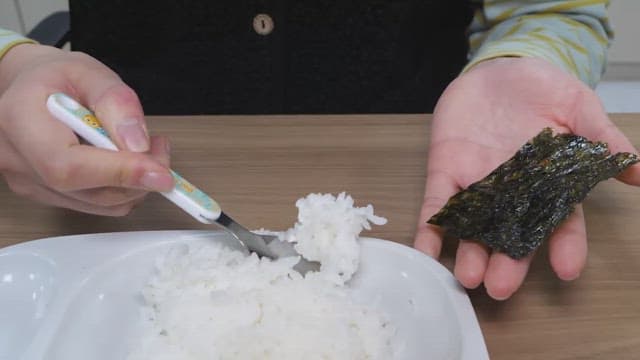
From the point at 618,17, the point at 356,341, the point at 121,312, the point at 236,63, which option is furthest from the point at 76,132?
the point at 618,17

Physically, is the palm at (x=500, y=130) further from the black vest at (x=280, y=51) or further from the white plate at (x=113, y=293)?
the black vest at (x=280, y=51)

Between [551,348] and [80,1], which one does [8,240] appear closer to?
[80,1]

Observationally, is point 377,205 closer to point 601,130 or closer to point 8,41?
point 601,130

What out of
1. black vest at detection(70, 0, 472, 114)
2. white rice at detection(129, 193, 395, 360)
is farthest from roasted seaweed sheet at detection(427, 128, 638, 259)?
black vest at detection(70, 0, 472, 114)

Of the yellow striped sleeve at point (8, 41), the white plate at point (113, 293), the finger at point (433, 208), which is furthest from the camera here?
the yellow striped sleeve at point (8, 41)

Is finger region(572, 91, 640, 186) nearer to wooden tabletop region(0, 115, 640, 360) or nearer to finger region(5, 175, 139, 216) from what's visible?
wooden tabletop region(0, 115, 640, 360)

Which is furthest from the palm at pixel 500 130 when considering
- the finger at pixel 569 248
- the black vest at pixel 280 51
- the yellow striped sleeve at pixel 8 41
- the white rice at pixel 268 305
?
the yellow striped sleeve at pixel 8 41
